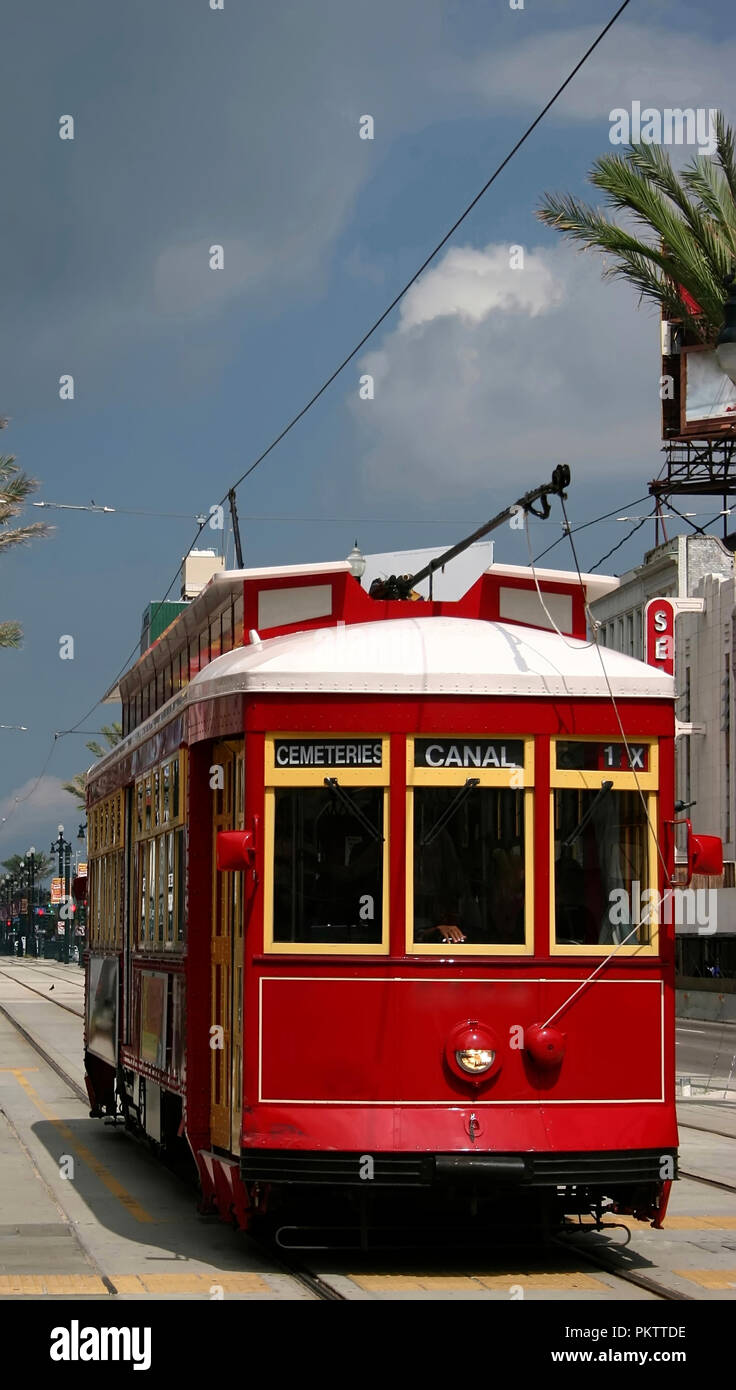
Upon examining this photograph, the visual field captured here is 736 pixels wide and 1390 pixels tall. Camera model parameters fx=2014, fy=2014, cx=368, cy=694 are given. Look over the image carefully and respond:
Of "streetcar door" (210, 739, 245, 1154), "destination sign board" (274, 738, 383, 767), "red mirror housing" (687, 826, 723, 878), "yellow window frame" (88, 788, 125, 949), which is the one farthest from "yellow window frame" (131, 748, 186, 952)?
"red mirror housing" (687, 826, 723, 878)

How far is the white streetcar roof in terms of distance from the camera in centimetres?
992

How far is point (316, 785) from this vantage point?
32.3ft

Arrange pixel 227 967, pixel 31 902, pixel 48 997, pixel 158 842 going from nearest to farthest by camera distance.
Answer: pixel 227 967, pixel 158 842, pixel 48 997, pixel 31 902

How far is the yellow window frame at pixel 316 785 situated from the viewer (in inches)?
383

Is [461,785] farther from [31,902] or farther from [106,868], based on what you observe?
[31,902]

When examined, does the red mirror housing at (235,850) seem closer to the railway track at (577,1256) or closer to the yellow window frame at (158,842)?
the yellow window frame at (158,842)

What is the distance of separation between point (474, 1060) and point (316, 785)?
1526 millimetres

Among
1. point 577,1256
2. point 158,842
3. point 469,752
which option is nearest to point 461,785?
point 469,752

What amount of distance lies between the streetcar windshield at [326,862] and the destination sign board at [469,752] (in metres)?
0.29

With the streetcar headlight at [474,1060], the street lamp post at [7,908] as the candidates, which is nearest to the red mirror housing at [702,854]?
the streetcar headlight at [474,1060]

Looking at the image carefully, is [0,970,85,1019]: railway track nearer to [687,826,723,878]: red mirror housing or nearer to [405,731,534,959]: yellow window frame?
[687,826,723,878]: red mirror housing
